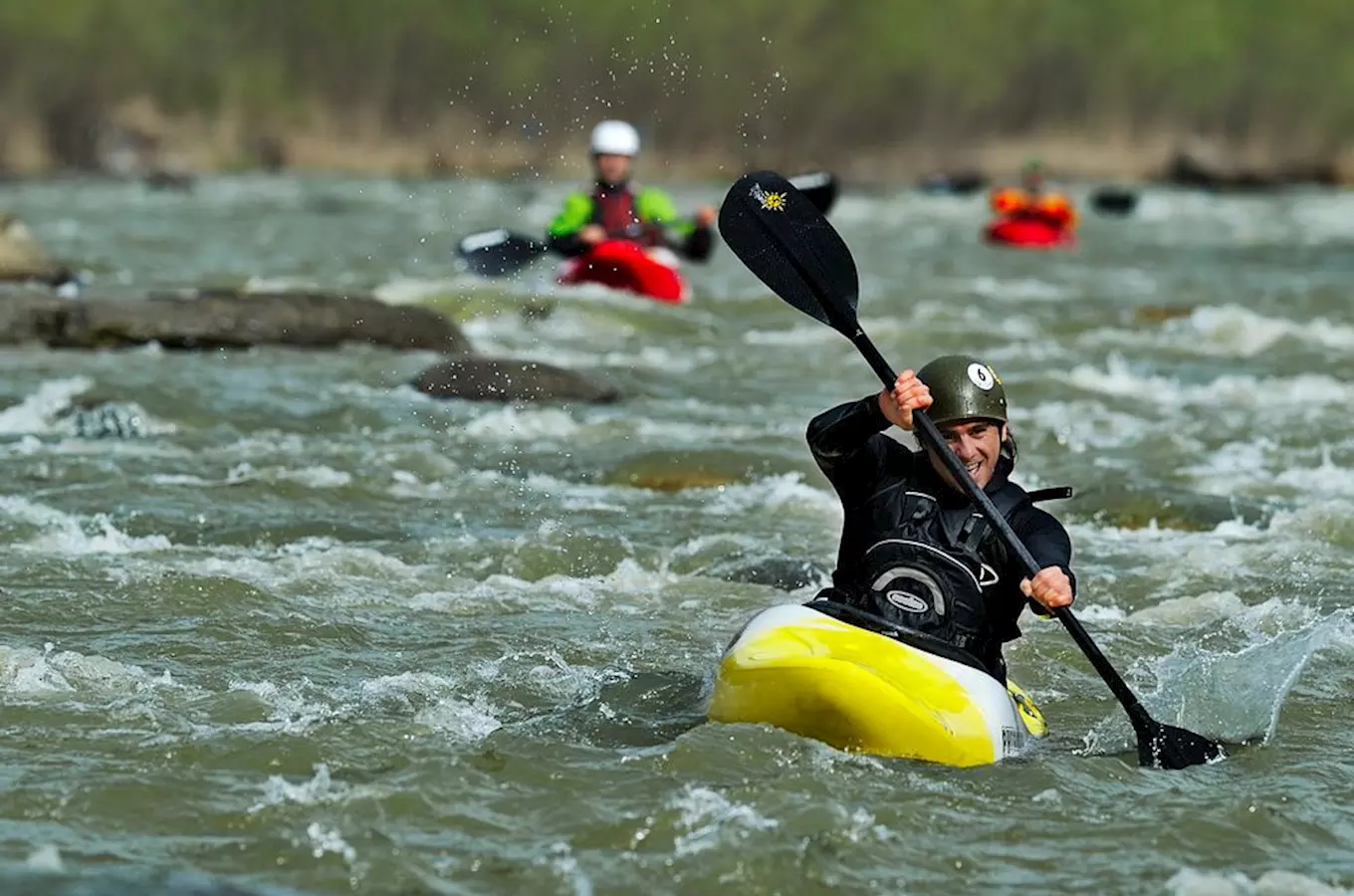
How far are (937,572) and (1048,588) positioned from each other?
0.28 m

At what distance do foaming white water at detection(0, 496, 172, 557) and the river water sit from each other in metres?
0.02

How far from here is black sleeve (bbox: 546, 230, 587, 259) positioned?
48.7 ft

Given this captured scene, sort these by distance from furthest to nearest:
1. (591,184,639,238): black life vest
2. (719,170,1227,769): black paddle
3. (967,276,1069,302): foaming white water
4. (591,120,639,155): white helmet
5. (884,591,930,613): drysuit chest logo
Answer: (967,276,1069,302): foaming white water
(591,184,639,238): black life vest
(591,120,639,155): white helmet
(719,170,1227,769): black paddle
(884,591,930,613): drysuit chest logo

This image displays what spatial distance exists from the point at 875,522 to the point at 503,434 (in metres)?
5.23

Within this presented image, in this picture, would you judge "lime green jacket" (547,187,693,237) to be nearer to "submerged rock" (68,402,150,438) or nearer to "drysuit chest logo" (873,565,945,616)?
"submerged rock" (68,402,150,438)

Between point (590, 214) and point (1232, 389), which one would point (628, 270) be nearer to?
point (590, 214)

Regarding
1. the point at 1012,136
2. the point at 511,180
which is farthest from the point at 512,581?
the point at 1012,136

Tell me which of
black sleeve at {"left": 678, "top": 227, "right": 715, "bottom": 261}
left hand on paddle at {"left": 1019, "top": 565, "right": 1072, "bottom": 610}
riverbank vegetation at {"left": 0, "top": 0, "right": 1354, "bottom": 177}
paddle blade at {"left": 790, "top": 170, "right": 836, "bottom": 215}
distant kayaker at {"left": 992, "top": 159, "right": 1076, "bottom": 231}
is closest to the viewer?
left hand on paddle at {"left": 1019, "top": 565, "right": 1072, "bottom": 610}

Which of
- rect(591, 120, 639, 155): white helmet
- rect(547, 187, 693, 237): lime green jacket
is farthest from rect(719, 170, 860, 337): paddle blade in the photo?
rect(547, 187, 693, 237): lime green jacket

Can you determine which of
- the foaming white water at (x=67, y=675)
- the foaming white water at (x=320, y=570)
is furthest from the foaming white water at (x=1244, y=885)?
the foaming white water at (x=320, y=570)

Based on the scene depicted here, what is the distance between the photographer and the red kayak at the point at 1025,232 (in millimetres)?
24141

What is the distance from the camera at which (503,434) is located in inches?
419

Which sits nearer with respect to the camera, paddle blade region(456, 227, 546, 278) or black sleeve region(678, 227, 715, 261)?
paddle blade region(456, 227, 546, 278)

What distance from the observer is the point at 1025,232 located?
24.1 meters
